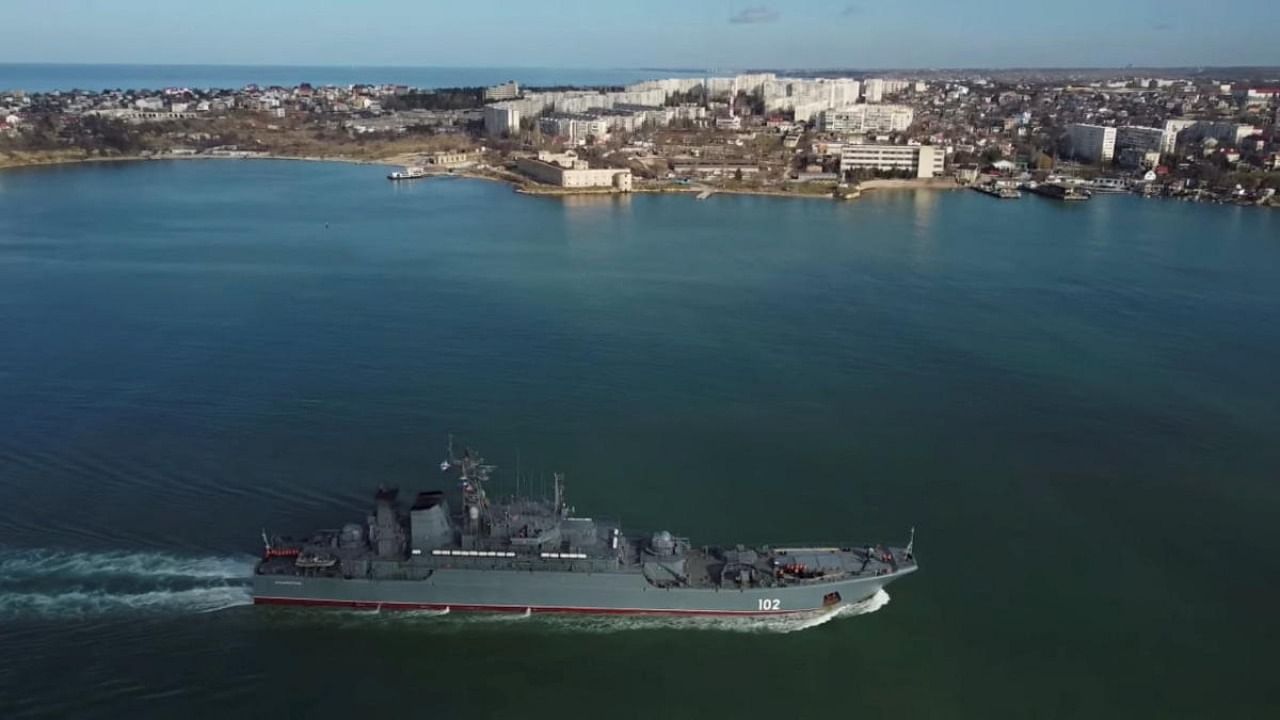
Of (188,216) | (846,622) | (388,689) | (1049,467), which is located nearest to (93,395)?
(388,689)

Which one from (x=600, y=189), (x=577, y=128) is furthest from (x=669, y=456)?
(x=577, y=128)

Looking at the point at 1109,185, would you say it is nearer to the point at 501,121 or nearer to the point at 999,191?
the point at 999,191

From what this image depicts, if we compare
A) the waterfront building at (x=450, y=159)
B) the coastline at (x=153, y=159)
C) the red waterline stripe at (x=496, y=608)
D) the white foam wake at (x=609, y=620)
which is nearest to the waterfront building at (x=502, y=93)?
the coastline at (x=153, y=159)

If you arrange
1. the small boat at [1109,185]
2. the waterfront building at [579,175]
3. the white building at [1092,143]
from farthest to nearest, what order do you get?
the white building at [1092,143] < the small boat at [1109,185] < the waterfront building at [579,175]

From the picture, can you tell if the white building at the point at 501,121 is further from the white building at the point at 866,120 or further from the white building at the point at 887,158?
the white building at the point at 887,158

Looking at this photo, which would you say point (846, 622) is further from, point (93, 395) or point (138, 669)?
point (93, 395)

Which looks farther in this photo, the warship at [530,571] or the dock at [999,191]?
the dock at [999,191]

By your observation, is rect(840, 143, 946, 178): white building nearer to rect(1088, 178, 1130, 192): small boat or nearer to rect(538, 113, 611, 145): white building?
rect(1088, 178, 1130, 192): small boat
